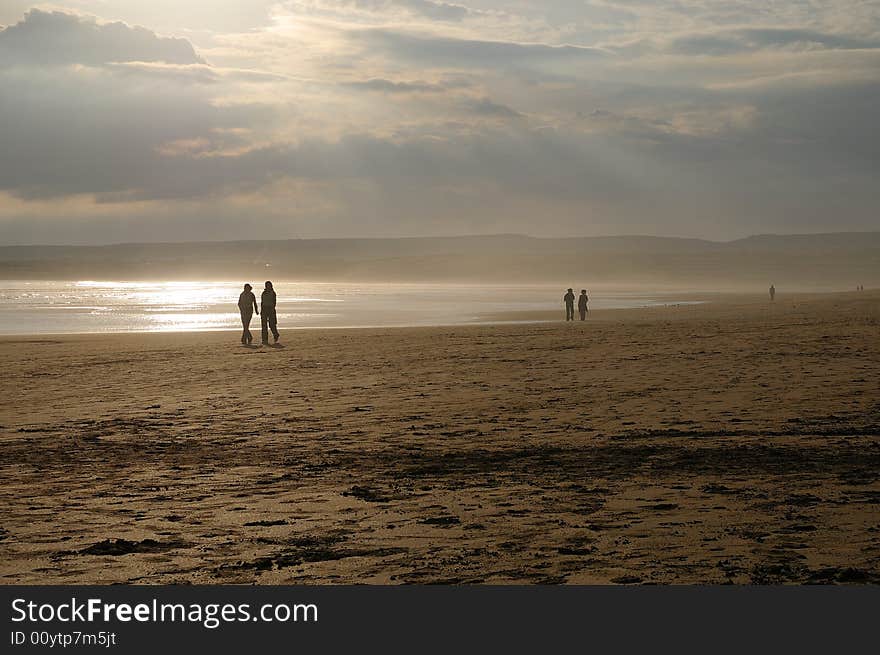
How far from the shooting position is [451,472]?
9289mm

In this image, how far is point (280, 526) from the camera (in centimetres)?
729

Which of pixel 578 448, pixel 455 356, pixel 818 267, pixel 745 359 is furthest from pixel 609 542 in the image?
pixel 818 267

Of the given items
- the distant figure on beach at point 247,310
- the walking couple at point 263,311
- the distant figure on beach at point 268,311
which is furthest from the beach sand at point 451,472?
the distant figure on beach at point 268,311

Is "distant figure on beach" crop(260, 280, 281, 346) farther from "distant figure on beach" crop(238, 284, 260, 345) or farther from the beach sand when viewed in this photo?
the beach sand

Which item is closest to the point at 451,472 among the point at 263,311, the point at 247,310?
the point at 263,311

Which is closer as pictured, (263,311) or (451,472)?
(451,472)

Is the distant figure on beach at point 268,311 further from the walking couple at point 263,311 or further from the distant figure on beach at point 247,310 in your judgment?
the distant figure on beach at point 247,310

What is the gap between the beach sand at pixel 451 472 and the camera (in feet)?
20.5

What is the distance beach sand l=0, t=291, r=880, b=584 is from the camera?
6.26 meters

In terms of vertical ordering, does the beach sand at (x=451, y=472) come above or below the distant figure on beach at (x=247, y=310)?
below

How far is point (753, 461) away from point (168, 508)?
208 inches

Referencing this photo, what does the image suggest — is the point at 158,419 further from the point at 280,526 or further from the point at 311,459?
the point at 280,526

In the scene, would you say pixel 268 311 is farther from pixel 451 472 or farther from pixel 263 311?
pixel 451 472

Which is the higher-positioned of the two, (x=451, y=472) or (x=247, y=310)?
(x=247, y=310)
